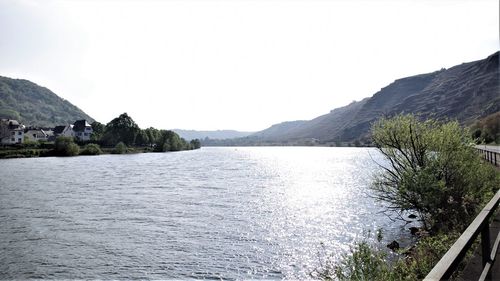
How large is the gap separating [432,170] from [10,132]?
184027mm

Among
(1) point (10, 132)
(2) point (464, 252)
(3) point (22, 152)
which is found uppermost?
(1) point (10, 132)

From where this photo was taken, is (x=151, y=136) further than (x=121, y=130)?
Yes

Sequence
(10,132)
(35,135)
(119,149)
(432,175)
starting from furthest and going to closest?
(35,135) → (10,132) → (119,149) → (432,175)

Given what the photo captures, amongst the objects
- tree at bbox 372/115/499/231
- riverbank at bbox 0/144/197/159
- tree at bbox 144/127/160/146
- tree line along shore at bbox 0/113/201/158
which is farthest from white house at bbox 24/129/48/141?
tree at bbox 372/115/499/231

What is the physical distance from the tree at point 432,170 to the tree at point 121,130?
163 metres

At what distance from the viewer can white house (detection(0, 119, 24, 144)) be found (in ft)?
519

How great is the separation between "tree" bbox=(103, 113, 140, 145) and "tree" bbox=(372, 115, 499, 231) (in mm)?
163106

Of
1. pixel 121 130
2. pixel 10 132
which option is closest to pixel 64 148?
pixel 121 130

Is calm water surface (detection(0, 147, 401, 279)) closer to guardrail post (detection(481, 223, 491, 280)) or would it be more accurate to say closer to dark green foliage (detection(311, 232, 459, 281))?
dark green foliage (detection(311, 232, 459, 281))

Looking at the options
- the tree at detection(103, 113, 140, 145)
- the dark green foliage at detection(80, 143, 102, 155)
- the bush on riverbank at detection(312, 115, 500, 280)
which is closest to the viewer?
the bush on riverbank at detection(312, 115, 500, 280)

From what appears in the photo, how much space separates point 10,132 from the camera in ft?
532

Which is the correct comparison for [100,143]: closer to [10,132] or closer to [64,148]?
[64,148]

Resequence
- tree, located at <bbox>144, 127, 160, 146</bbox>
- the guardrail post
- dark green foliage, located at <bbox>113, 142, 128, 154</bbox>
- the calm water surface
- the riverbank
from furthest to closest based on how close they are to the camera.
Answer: tree, located at <bbox>144, 127, 160, 146</bbox> → dark green foliage, located at <bbox>113, 142, 128, 154</bbox> → the riverbank → the calm water surface → the guardrail post

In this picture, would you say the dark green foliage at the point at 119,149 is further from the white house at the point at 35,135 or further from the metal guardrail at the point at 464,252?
the metal guardrail at the point at 464,252
